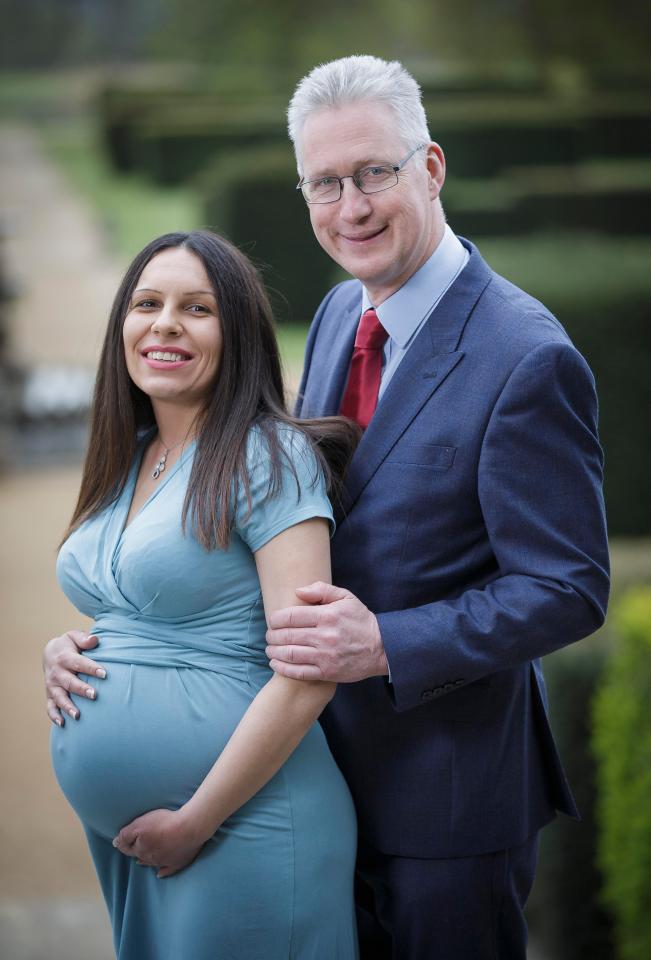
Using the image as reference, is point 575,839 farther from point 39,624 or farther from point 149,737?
point 39,624

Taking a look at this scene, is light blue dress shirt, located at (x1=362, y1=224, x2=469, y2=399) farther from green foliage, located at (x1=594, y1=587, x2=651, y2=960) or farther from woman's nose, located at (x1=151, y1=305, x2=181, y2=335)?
green foliage, located at (x1=594, y1=587, x2=651, y2=960)

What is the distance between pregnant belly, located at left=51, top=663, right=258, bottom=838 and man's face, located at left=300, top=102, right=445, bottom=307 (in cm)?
73

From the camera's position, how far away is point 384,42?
21.5 meters

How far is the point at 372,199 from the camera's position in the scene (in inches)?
76.1

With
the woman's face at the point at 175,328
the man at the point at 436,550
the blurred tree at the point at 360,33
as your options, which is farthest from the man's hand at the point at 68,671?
the blurred tree at the point at 360,33

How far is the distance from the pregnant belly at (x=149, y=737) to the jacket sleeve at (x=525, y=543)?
0.93 ft

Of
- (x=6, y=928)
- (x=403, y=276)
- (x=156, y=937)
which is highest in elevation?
(x=403, y=276)

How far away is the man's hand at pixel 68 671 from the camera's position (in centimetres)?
185

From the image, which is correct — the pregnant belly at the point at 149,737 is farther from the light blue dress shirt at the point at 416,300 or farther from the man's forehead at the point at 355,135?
→ the man's forehead at the point at 355,135

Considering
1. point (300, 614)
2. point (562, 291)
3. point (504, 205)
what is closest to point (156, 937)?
point (300, 614)

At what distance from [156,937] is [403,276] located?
1.16 metres

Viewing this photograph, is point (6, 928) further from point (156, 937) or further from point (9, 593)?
point (9, 593)

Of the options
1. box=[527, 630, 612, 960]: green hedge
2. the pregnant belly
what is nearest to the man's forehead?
the pregnant belly

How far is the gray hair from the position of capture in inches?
74.7
